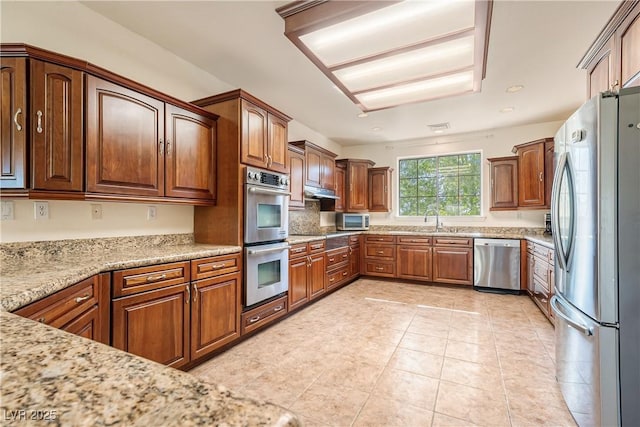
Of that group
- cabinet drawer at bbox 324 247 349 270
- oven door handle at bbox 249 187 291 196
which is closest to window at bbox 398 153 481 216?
cabinet drawer at bbox 324 247 349 270

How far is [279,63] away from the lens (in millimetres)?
2896

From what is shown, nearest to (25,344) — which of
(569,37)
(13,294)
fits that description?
(13,294)

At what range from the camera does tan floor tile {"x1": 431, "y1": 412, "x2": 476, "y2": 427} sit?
5.35ft

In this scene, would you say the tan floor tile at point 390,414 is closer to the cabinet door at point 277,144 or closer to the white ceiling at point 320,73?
the cabinet door at point 277,144

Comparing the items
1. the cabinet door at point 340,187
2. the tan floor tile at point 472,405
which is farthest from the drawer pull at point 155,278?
the cabinet door at point 340,187

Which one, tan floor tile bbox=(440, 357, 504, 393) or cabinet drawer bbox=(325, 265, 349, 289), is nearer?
tan floor tile bbox=(440, 357, 504, 393)

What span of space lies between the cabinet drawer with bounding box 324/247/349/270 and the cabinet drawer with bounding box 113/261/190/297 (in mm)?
2328

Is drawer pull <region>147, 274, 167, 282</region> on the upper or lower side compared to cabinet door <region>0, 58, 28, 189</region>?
lower

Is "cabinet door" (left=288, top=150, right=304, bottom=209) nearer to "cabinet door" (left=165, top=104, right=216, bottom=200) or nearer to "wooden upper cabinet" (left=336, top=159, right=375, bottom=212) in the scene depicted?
"cabinet door" (left=165, top=104, right=216, bottom=200)

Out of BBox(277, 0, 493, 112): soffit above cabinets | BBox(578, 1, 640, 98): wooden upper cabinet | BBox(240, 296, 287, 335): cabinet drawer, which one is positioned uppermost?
BBox(277, 0, 493, 112): soffit above cabinets

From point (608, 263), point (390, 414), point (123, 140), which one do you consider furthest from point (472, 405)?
point (123, 140)

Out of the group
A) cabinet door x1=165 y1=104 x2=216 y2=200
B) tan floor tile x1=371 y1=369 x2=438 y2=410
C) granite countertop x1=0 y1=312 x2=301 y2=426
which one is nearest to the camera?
granite countertop x1=0 y1=312 x2=301 y2=426

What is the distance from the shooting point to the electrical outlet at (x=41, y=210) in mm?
1858

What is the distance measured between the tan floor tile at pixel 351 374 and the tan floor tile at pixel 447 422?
445 mm
